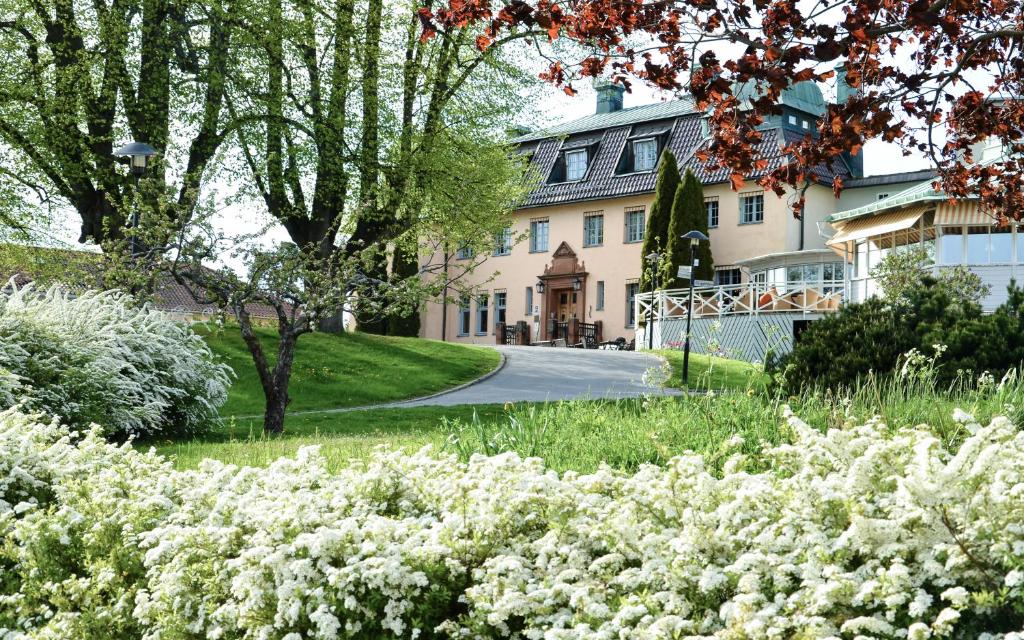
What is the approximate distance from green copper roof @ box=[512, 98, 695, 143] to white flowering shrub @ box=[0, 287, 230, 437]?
90.0ft

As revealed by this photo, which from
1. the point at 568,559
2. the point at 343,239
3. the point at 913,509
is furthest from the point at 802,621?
the point at 343,239

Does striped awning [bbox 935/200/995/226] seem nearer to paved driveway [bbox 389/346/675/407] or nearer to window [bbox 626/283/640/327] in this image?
paved driveway [bbox 389/346/675/407]

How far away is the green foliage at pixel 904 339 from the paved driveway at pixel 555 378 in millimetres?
5357

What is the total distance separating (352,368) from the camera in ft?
72.8

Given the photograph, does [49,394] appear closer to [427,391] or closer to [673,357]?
[427,391]

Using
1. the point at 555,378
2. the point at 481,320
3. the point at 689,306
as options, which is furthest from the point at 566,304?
the point at 555,378

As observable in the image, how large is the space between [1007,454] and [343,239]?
2660 centimetres

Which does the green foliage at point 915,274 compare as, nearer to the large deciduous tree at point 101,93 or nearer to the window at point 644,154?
the window at point 644,154

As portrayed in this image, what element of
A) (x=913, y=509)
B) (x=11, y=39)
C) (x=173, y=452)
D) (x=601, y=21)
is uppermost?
(x=11, y=39)

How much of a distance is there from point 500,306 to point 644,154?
9502mm

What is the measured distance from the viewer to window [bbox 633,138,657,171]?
40812mm

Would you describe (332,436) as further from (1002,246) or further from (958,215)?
(1002,246)

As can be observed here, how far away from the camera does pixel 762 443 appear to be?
4785mm

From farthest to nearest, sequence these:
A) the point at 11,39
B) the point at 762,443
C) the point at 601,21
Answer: the point at 11,39, the point at 601,21, the point at 762,443
